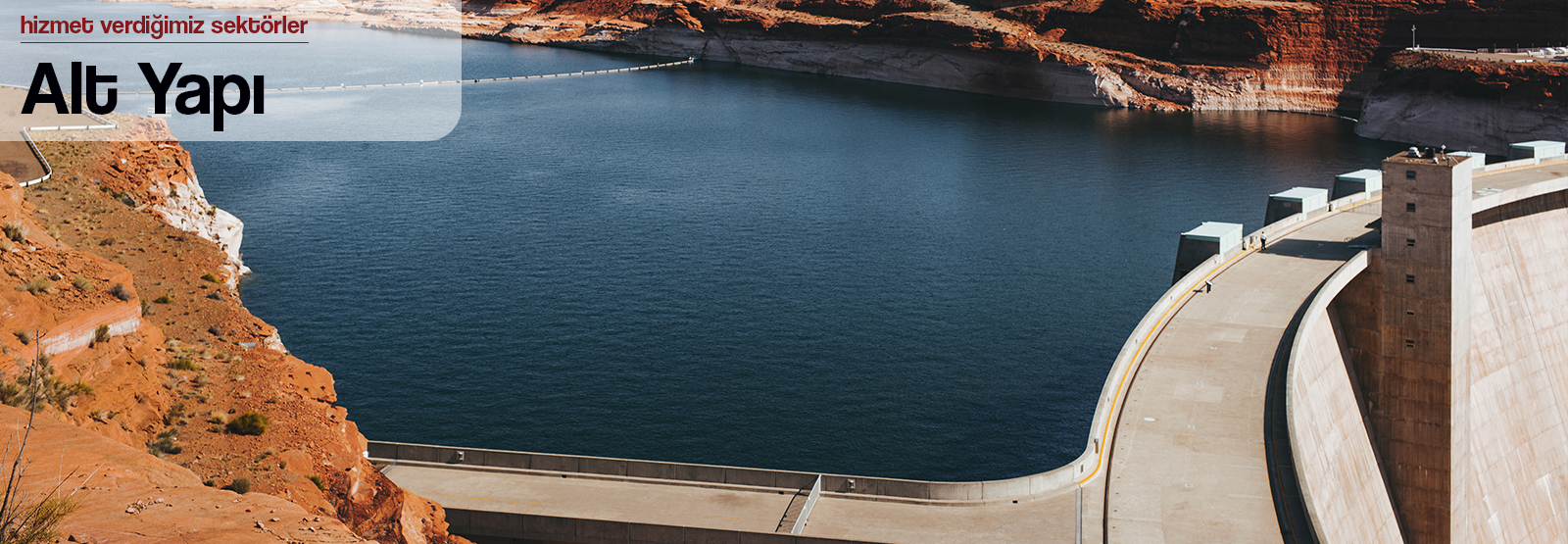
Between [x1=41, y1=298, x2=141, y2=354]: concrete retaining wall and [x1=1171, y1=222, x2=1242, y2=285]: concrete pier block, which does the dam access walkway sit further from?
[x1=1171, y1=222, x2=1242, y2=285]: concrete pier block

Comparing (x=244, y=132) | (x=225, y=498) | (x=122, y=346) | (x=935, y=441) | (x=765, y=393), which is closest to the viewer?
(x=225, y=498)

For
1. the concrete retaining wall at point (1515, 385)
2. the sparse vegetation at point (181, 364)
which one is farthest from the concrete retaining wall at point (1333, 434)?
the sparse vegetation at point (181, 364)

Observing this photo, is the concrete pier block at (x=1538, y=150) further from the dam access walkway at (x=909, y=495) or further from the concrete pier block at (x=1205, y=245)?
the dam access walkway at (x=909, y=495)

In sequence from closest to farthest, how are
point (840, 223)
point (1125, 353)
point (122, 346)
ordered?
point (122, 346) → point (1125, 353) → point (840, 223)

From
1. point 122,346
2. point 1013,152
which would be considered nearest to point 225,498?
Answer: point 122,346

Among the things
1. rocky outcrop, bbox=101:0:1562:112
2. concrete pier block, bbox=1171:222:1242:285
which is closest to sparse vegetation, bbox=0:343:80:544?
concrete pier block, bbox=1171:222:1242:285

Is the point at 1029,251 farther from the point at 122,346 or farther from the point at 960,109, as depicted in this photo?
the point at 960,109
